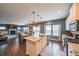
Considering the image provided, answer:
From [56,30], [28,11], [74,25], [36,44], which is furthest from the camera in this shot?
[36,44]

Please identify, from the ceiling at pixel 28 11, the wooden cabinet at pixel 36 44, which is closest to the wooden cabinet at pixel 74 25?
the ceiling at pixel 28 11

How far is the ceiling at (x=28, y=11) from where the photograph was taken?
2156 millimetres

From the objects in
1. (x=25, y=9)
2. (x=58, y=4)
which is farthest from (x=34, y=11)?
(x=58, y=4)

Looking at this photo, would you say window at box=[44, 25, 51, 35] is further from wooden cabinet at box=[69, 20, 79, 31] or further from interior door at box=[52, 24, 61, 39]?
wooden cabinet at box=[69, 20, 79, 31]

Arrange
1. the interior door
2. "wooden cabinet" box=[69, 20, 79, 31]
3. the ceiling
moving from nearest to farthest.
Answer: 1. the ceiling
2. "wooden cabinet" box=[69, 20, 79, 31]
3. the interior door

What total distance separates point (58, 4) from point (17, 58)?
1.55 metres

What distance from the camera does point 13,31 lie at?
2498 mm

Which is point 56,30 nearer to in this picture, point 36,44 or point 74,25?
point 74,25

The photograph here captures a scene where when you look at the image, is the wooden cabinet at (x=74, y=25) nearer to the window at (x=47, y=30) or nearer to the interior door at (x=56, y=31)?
the interior door at (x=56, y=31)

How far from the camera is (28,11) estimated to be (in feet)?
7.36

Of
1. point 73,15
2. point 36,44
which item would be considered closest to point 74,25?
point 73,15

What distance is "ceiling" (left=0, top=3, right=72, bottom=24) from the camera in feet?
7.07

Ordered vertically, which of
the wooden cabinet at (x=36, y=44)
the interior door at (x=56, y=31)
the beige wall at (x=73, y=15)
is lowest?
the wooden cabinet at (x=36, y=44)

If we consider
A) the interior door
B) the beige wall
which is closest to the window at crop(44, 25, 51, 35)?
the interior door
